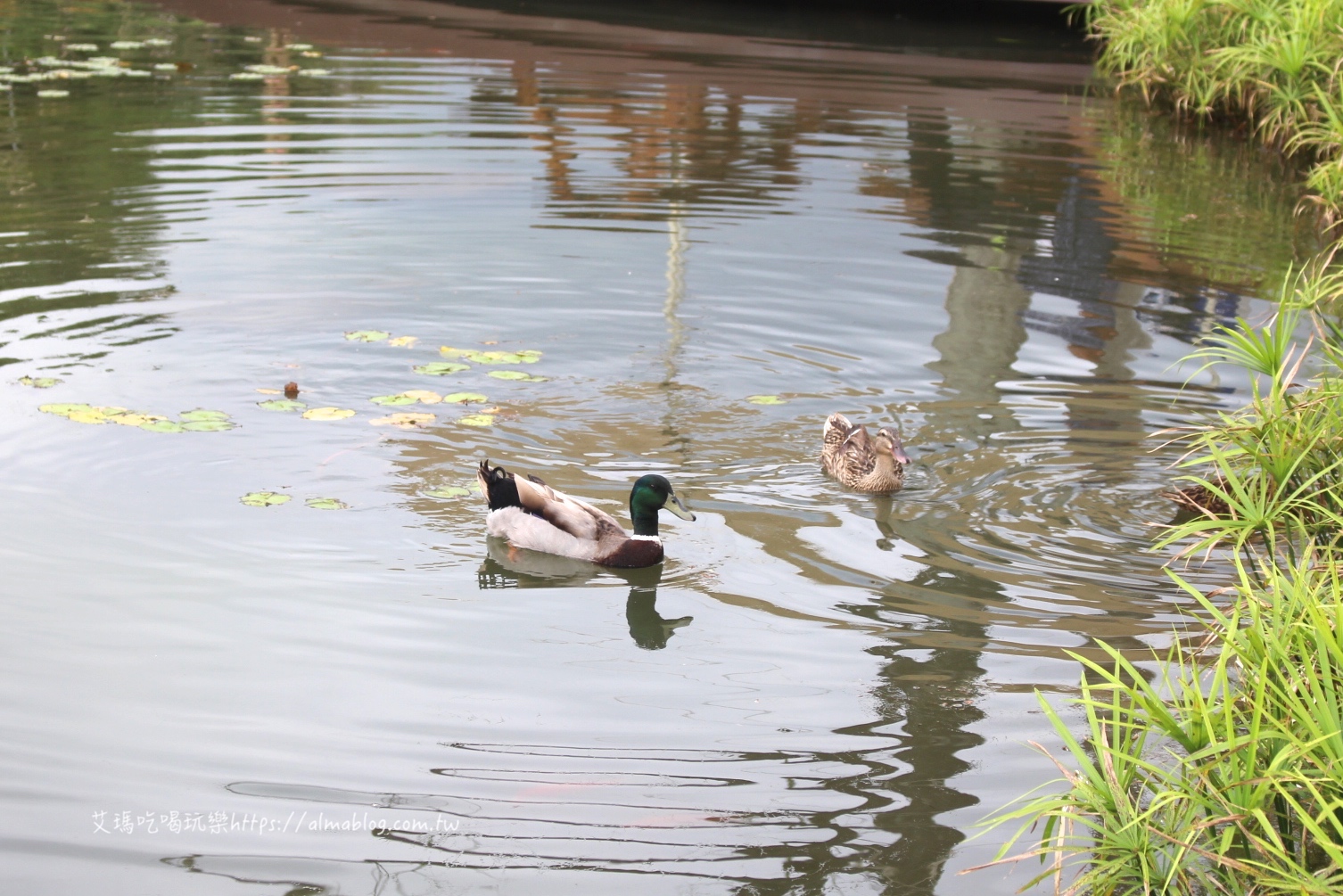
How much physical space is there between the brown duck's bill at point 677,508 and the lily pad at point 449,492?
3.16 ft

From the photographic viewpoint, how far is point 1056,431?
6.86 m

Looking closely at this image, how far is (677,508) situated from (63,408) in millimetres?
3036

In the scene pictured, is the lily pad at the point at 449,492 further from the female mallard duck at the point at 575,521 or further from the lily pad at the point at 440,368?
the lily pad at the point at 440,368

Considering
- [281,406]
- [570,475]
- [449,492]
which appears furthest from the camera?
[281,406]

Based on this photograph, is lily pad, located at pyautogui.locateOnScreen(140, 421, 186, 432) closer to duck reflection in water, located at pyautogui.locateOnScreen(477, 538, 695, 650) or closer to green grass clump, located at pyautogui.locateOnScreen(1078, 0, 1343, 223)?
duck reflection in water, located at pyautogui.locateOnScreen(477, 538, 695, 650)

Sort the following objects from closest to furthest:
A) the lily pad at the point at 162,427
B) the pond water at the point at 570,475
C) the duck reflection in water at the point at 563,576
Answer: the pond water at the point at 570,475, the duck reflection in water at the point at 563,576, the lily pad at the point at 162,427

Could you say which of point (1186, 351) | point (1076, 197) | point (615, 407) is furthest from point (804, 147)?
point (615, 407)

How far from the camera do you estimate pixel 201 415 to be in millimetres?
6648

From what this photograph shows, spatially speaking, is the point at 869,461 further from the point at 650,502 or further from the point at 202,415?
the point at 202,415

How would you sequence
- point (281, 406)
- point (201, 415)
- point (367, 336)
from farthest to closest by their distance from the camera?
point (367, 336) → point (281, 406) → point (201, 415)

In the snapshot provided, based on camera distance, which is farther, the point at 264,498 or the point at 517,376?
the point at 517,376

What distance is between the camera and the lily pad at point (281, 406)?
6801 mm

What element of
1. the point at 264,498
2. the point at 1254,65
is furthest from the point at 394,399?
the point at 1254,65

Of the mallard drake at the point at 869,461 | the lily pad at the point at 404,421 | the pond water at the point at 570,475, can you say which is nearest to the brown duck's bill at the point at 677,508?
the pond water at the point at 570,475
